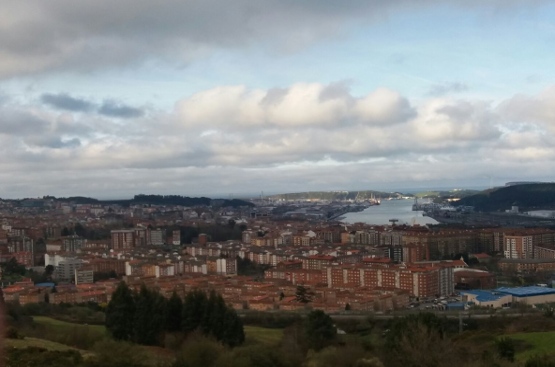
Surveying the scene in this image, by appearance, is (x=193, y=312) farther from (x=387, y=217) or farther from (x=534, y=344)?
(x=387, y=217)

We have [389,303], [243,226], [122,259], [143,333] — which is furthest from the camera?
[243,226]

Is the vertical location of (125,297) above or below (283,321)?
above

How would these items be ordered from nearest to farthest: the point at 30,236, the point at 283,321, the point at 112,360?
the point at 112,360 < the point at 283,321 < the point at 30,236

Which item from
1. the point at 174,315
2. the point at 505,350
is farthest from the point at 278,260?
the point at 505,350

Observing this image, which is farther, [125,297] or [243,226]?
[243,226]

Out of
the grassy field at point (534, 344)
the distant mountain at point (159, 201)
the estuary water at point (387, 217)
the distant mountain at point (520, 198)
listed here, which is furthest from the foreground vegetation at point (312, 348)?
the distant mountain at point (159, 201)

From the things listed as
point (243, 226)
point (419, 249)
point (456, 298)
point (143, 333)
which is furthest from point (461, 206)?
point (143, 333)

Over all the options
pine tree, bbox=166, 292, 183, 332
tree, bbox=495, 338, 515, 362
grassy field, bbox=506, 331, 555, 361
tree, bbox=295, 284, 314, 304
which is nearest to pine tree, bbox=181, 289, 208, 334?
pine tree, bbox=166, 292, 183, 332

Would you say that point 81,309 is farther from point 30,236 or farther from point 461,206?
point 461,206
